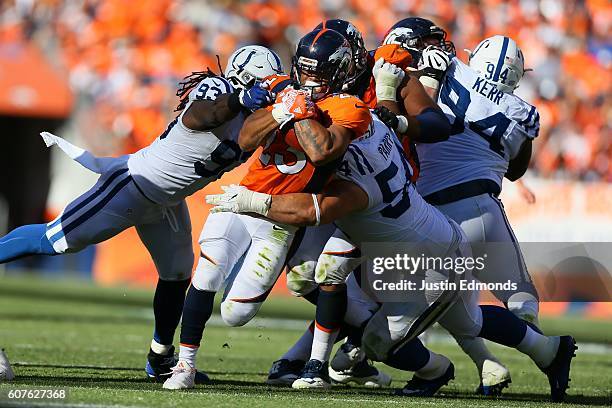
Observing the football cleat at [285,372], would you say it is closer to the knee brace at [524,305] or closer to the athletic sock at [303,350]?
the athletic sock at [303,350]

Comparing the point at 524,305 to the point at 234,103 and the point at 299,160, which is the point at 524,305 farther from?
the point at 234,103

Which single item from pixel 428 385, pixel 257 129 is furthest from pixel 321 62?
pixel 428 385

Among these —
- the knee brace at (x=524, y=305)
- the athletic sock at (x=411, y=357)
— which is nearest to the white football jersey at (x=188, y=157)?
the athletic sock at (x=411, y=357)

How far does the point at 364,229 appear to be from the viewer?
543 centimetres

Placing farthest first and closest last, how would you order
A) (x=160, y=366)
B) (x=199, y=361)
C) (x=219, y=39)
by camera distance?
(x=219, y=39), (x=199, y=361), (x=160, y=366)

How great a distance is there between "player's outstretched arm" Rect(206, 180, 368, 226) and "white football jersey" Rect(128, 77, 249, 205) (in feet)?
2.34

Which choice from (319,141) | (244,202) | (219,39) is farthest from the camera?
(219,39)

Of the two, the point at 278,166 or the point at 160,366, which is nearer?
the point at 278,166

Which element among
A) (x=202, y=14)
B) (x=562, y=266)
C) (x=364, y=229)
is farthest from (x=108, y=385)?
(x=202, y=14)

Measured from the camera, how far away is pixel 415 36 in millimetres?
6312

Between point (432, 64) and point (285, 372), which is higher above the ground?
point (432, 64)

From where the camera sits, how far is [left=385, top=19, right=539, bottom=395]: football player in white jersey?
247 inches

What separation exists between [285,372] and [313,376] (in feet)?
1.41

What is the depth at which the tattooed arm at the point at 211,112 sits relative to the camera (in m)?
5.55
